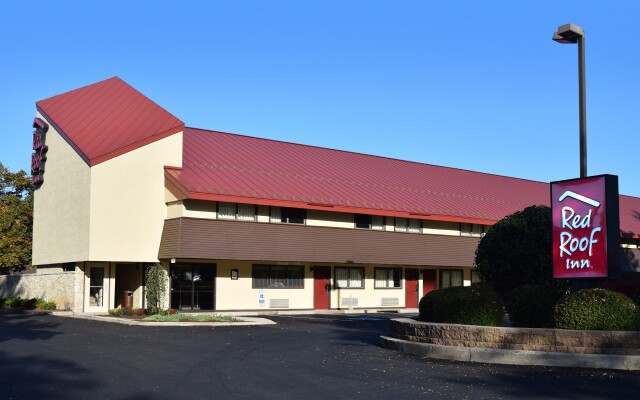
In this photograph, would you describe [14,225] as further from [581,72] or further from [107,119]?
[581,72]

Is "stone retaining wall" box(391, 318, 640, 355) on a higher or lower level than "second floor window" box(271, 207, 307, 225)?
lower

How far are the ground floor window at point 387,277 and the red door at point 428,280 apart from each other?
2251 millimetres

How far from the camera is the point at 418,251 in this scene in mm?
42000

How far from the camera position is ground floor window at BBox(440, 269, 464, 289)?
1800 inches

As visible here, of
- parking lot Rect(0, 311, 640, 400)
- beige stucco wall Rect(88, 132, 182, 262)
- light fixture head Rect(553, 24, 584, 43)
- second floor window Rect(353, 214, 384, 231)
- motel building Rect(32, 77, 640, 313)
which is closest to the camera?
parking lot Rect(0, 311, 640, 400)

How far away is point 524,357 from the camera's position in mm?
14648

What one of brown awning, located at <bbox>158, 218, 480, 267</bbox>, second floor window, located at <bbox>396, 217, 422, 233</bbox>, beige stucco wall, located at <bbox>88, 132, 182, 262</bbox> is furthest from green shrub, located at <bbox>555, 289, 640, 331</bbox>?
second floor window, located at <bbox>396, 217, 422, 233</bbox>

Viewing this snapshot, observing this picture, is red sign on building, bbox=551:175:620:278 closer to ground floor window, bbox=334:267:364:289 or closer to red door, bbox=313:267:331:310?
red door, bbox=313:267:331:310

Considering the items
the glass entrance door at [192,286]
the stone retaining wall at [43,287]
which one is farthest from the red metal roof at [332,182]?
the stone retaining wall at [43,287]

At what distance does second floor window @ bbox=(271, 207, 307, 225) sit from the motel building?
0.06 meters

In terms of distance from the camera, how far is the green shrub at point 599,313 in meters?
14.8

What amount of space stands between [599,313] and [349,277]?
1036 inches

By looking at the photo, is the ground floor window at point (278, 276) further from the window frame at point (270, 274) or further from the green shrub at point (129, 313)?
the green shrub at point (129, 313)

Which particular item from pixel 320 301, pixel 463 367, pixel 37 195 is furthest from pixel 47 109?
pixel 463 367
